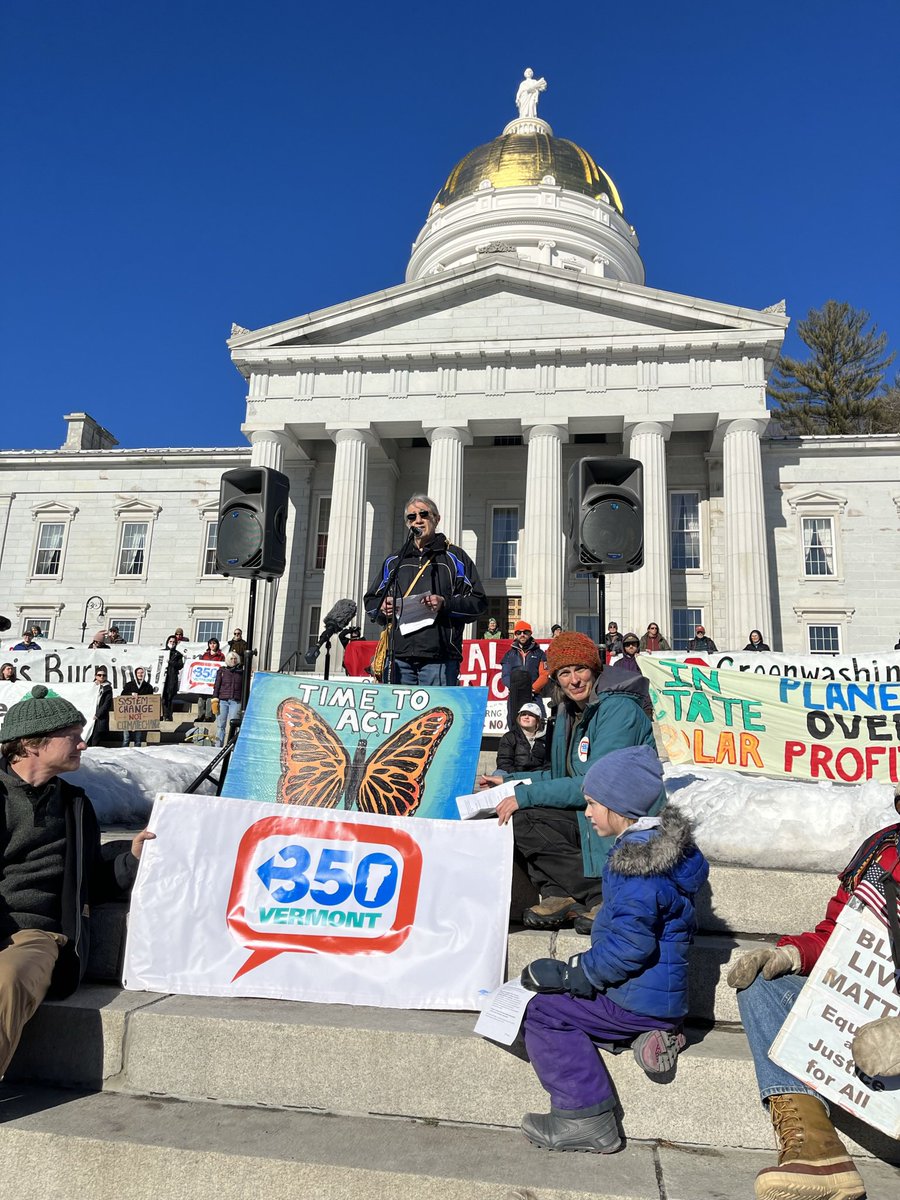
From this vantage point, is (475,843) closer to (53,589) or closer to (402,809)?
(402,809)

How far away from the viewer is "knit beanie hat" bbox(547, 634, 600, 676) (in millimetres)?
4773

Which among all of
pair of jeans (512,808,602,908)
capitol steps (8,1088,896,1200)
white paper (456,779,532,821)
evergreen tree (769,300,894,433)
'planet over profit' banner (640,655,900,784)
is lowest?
capitol steps (8,1088,896,1200)

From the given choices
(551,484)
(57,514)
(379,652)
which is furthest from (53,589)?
(379,652)

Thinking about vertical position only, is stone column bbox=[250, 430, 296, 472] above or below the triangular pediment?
below

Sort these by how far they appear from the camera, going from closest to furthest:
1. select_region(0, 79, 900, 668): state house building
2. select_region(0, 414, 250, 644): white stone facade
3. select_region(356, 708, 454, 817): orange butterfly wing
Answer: select_region(356, 708, 454, 817): orange butterfly wing, select_region(0, 79, 900, 668): state house building, select_region(0, 414, 250, 644): white stone facade

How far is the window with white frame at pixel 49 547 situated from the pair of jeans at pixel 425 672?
33.9 meters

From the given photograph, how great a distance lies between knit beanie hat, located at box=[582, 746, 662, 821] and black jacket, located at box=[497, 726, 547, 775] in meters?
3.68

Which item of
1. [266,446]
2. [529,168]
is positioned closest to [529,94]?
[529,168]

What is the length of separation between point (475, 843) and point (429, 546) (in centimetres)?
320

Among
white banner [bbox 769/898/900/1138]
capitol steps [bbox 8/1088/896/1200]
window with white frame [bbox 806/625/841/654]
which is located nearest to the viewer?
capitol steps [bbox 8/1088/896/1200]

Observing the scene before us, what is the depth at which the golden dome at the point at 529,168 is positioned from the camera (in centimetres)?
4941

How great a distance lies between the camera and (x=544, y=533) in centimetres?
2880

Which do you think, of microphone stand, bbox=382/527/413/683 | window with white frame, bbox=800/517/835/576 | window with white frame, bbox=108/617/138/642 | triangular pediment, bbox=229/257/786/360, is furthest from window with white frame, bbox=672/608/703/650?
microphone stand, bbox=382/527/413/683

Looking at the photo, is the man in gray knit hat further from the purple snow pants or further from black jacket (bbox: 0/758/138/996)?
the purple snow pants
